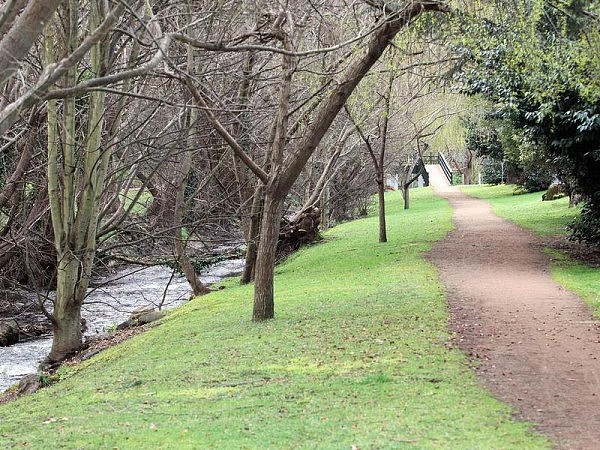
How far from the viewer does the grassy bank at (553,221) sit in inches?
647

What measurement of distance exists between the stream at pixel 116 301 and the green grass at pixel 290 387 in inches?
99.3

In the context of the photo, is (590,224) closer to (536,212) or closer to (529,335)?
(529,335)

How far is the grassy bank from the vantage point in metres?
16.4


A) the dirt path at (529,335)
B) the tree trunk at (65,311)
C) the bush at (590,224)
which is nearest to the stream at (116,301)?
the tree trunk at (65,311)

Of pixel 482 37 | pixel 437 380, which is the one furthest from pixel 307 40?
pixel 437 380

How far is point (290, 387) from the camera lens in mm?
9055

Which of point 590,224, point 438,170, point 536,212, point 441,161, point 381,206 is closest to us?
point 590,224

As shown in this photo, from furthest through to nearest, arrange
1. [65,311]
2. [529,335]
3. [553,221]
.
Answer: [553,221] < [65,311] < [529,335]

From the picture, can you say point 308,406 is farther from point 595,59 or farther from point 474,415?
point 595,59

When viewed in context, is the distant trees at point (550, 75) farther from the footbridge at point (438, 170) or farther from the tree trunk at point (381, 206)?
the footbridge at point (438, 170)

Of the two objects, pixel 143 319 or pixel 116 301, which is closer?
pixel 143 319

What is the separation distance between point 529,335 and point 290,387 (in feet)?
14.5

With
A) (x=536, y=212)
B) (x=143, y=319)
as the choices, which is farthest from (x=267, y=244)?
(x=536, y=212)

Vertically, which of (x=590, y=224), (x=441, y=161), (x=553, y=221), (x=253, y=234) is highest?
(x=441, y=161)
